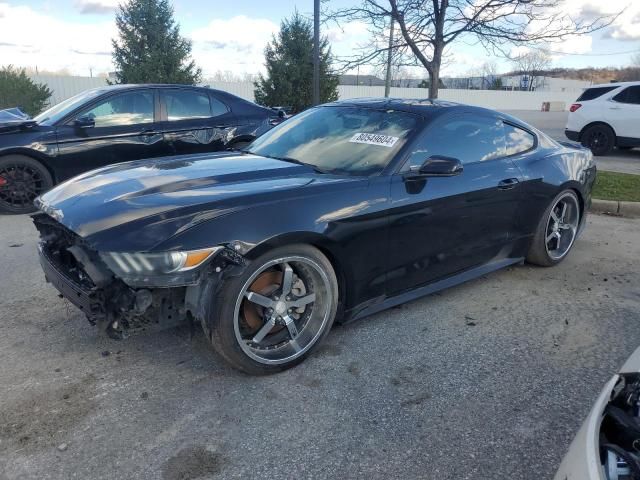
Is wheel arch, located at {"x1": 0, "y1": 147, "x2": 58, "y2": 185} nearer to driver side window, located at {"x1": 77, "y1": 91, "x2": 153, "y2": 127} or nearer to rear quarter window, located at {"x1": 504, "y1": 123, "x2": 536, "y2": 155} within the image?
driver side window, located at {"x1": 77, "y1": 91, "x2": 153, "y2": 127}

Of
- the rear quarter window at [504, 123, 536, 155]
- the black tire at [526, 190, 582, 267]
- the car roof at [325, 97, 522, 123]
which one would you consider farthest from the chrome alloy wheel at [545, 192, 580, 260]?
the car roof at [325, 97, 522, 123]

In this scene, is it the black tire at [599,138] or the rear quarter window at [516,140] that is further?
the black tire at [599,138]

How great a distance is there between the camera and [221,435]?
2477mm

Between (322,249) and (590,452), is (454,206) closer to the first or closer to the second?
(322,249)

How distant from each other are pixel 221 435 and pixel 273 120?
19.4ft

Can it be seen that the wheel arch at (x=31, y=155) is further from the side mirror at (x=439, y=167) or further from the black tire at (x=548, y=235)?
the black tire at (x=548, y=235)

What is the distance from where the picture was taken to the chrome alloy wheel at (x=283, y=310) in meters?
2.92

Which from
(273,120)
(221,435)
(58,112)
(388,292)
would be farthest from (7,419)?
(273,120)

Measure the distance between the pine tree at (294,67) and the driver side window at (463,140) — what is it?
13.1 meters

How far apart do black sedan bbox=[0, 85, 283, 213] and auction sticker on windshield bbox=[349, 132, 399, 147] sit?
4.00 meters

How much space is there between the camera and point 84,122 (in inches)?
253

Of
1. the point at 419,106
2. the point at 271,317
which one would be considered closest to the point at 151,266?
the point at 271,317

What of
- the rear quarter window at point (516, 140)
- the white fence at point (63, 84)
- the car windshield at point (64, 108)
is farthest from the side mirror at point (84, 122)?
the white fence at point (63, 84)

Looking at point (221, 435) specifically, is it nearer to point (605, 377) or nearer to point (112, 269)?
point (112, 269)
